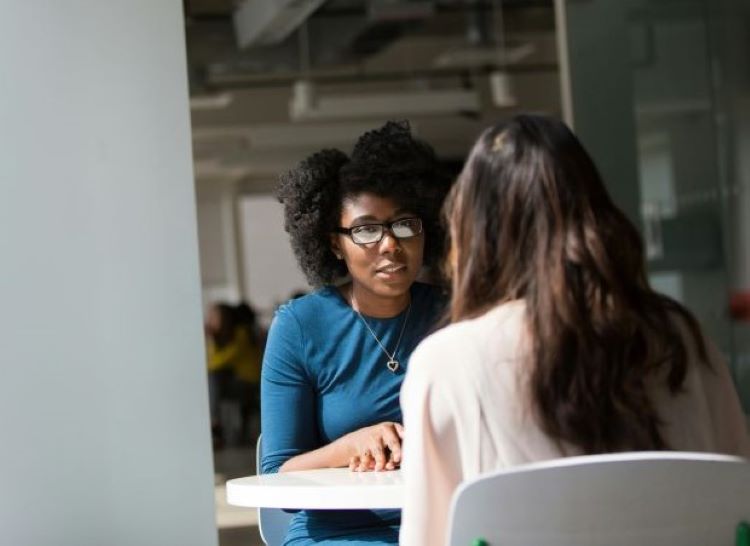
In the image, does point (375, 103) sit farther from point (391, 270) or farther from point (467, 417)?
point (467, 417)

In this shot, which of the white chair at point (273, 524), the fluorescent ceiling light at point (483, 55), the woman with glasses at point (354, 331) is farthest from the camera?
the fluorescent ceiling light at point (483, 55)

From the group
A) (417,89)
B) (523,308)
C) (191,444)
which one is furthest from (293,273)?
(523,308)

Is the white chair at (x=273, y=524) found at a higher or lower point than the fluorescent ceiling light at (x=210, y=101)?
lower

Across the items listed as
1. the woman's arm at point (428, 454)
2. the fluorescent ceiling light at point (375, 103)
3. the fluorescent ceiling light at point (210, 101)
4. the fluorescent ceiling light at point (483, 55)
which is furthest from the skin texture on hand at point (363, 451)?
the fluorescent ceiling light at point (210, 101)

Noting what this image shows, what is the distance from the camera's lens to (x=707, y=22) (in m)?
7.82

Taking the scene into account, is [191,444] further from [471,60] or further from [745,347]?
[471,60]

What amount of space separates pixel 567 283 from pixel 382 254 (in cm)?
108

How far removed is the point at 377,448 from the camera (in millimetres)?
2629

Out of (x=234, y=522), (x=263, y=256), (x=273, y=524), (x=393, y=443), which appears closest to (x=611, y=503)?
(x=393, y=443)

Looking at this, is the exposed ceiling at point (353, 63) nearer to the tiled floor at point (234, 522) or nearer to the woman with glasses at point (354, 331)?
the tiled floor at point (234, 522)

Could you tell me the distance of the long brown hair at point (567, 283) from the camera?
1.77 meters

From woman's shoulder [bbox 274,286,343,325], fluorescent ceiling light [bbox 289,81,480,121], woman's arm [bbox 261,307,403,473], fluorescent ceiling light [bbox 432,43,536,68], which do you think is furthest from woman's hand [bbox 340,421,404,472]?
fluorescent ceiling light [bbox 432,43,536,68]

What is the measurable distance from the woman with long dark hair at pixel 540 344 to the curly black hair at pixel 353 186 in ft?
3.56

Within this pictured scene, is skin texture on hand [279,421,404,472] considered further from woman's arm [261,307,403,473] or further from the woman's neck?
the woman's neck
